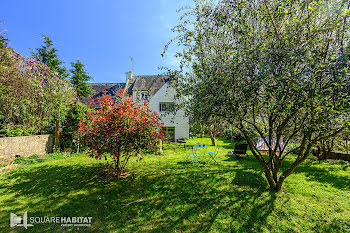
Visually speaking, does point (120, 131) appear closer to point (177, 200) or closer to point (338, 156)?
point (177, 200)

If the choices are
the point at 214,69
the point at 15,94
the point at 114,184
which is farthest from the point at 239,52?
the point at 15,94

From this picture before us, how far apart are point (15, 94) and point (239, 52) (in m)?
12.8

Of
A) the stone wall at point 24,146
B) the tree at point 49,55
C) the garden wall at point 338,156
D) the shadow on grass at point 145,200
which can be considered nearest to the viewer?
the shadow on grass at point 145,200

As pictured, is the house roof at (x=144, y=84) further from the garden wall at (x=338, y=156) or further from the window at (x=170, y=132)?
the garden wall at (x=338, y=156)

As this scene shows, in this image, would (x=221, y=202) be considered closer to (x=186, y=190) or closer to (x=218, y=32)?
(x=186, y=190)

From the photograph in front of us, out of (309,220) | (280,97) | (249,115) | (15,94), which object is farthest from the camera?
(15,94)

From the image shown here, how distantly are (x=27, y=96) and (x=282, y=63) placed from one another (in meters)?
13.8

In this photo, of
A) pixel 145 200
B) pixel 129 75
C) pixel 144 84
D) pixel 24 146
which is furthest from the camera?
pixel 129 75

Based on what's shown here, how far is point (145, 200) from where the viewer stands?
482cm

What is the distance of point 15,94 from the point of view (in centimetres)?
978

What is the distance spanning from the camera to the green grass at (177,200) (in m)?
3.86

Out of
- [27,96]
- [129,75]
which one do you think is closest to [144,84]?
[129,75]

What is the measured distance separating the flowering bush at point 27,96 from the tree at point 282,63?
1137cm

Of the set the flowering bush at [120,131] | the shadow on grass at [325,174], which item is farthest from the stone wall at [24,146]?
the shadow on grass at [325,174]
